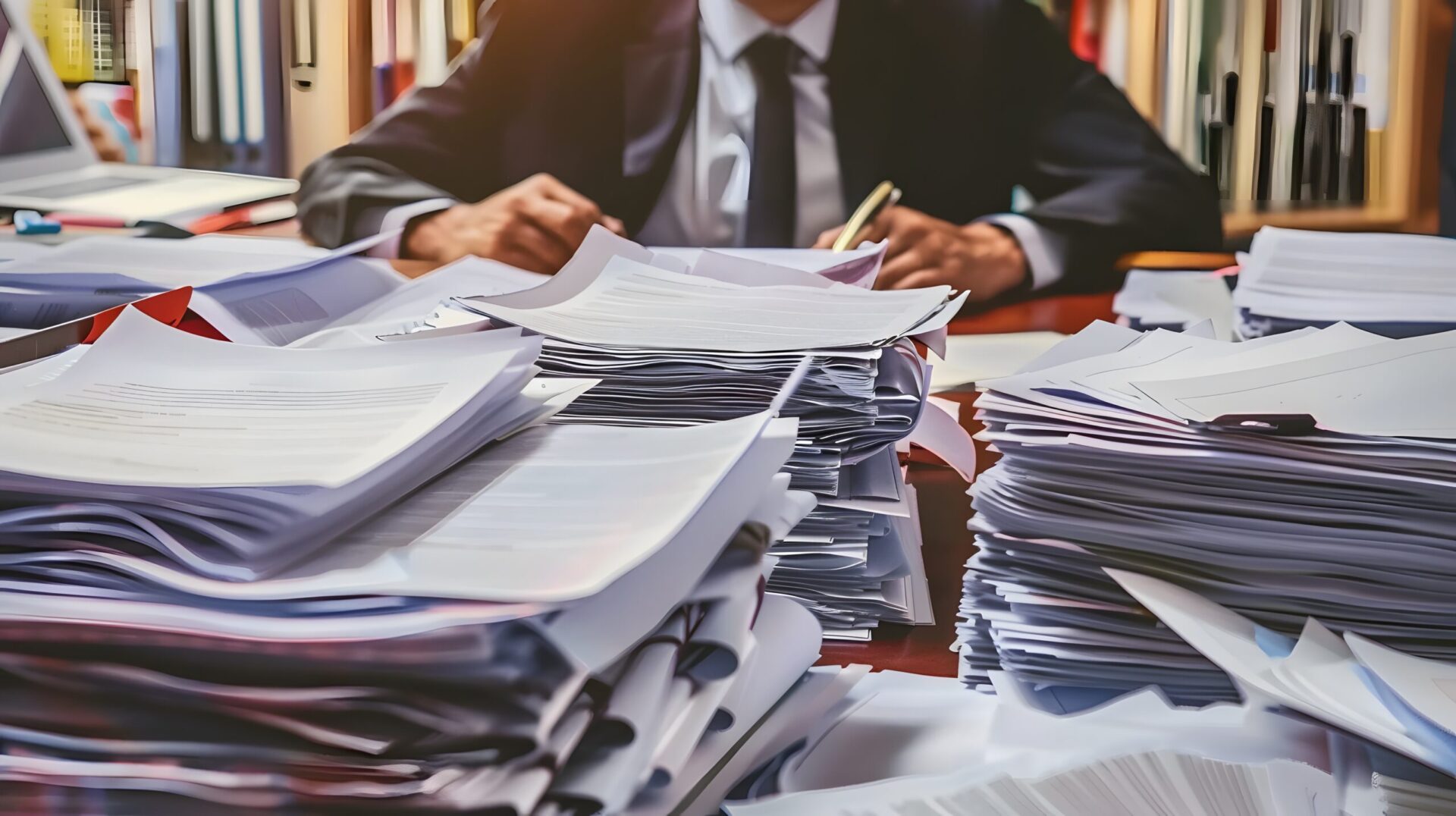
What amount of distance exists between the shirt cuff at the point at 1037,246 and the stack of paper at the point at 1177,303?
1.66 ft

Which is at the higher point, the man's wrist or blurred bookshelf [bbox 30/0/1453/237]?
blurred bookshelf [bbox 30/0/1453/237]

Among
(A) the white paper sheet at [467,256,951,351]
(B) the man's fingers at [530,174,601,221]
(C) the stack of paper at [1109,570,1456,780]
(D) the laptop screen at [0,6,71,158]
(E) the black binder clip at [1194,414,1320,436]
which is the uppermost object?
(D) the laptop screen at [0,6,71,158]

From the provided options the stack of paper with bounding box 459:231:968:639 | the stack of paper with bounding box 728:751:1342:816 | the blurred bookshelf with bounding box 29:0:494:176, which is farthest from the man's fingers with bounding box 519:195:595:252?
the stack of paper with bounding box 728:751:1342:816

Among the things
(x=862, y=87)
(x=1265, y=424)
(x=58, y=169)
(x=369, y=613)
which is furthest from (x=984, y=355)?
(x=58, y=169)

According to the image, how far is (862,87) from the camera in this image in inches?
95.9

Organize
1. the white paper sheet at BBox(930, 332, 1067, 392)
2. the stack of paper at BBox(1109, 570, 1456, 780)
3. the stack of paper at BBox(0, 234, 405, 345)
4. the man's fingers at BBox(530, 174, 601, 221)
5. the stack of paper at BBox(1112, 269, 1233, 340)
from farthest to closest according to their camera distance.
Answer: the man's fingers at BBox(530, 174, 601, 221) → the white paper sheet at BBox(930, 332, 1067, 392) → the stack of paper at BBox(1112, 269, 1233, 340) → the stack of paper at BBox(0, 234, 405, 345) → the stack of paper at BBox(1109, 570, 1456, 780)

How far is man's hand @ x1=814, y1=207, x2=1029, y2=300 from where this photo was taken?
7.79 feet

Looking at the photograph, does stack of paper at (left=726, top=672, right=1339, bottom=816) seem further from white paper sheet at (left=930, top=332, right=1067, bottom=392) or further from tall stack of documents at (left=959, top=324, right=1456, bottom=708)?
white paper sheet at (left=930, top=332, right=1067, bottom=392)

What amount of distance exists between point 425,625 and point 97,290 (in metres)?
0.88

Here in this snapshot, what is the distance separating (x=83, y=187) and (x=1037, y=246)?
200 centimetres

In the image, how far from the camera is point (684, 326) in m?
0.69

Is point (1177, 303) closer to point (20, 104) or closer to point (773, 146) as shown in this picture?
point (773, 146)

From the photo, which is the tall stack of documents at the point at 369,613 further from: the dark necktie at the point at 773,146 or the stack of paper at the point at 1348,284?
the dark necktie at the point at 773,146

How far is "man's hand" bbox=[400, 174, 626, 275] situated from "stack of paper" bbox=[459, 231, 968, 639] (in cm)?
186
